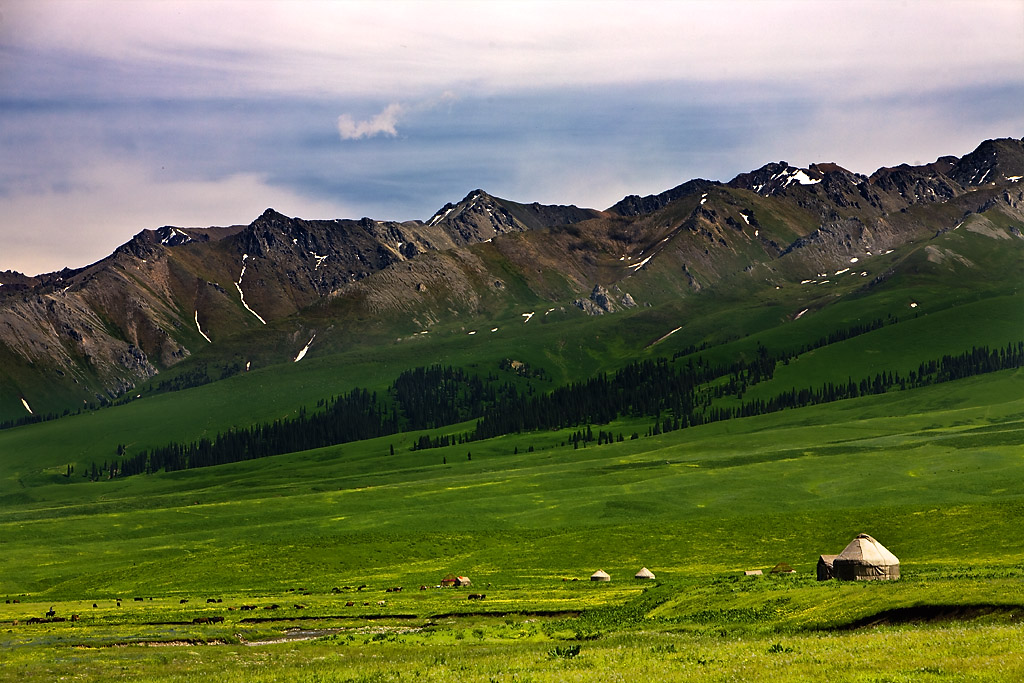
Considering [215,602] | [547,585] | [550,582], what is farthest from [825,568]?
[215,602]

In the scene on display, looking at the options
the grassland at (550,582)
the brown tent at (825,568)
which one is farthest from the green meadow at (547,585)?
the brown tent at (825,568)

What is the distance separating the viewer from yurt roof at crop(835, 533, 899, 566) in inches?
2849

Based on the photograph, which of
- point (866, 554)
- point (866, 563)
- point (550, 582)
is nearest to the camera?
point (866, 563)

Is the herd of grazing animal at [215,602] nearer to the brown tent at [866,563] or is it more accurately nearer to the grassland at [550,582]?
the grassland at [550,582]

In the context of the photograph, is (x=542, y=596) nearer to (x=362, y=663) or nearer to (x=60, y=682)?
(x=362, y=663)

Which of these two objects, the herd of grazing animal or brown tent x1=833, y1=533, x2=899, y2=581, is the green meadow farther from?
brown tent x1=833, y1=533, x2=899, y2=581

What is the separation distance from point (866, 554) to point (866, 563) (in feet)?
2.64

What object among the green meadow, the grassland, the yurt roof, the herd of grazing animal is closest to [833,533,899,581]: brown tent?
the yurt roof

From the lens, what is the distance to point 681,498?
16975cm

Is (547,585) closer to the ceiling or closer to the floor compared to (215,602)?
closer to the floor

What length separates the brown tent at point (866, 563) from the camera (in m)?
72.1

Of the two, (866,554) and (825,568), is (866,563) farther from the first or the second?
(825,568)

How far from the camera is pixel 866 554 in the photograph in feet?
239

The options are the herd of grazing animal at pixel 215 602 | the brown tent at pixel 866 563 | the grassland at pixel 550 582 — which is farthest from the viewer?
the herd of grazing animal at pixel 215 602
